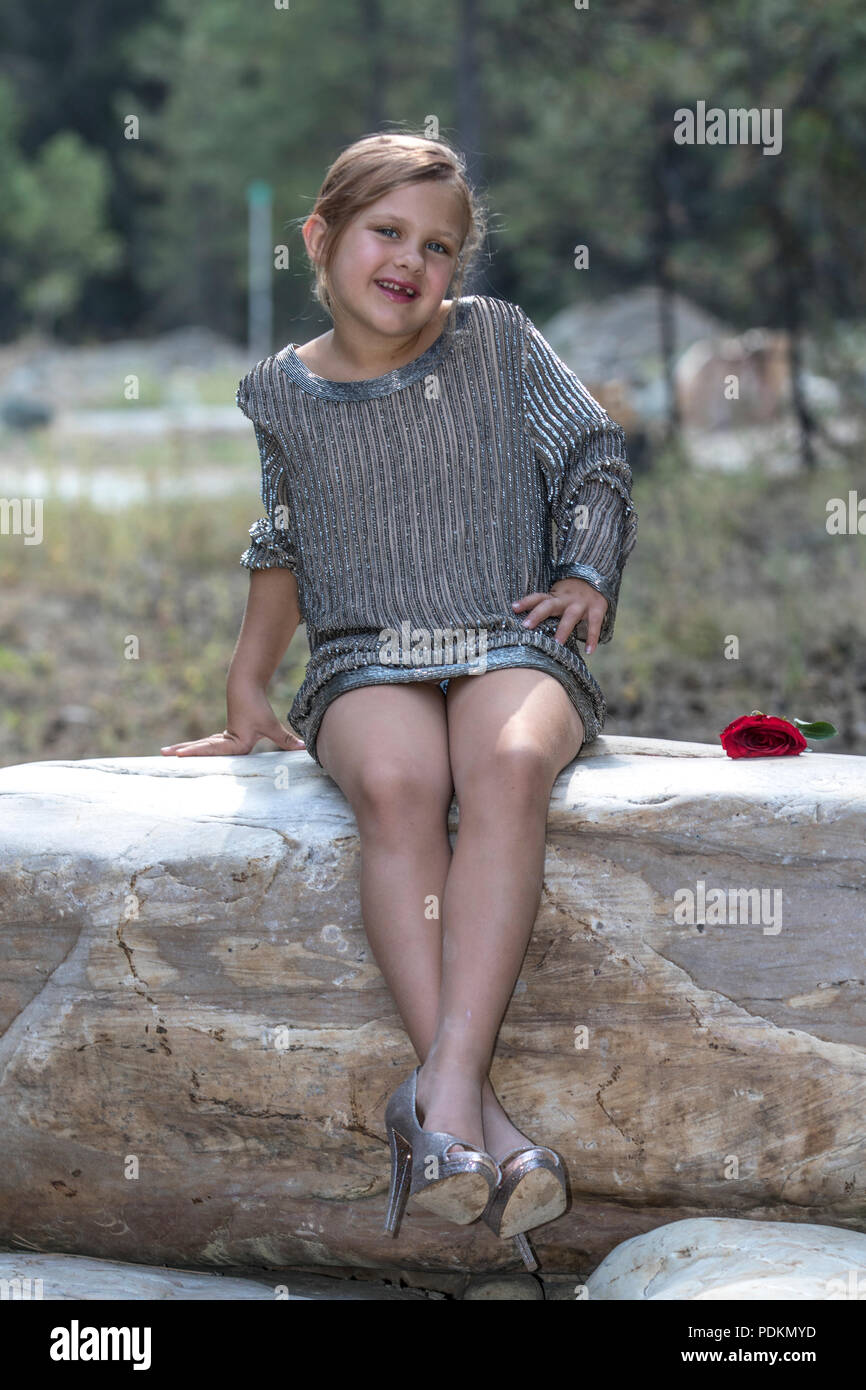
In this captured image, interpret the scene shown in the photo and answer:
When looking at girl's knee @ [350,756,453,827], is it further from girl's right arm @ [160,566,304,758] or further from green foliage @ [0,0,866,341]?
green foliage @ [0,0,866,341]

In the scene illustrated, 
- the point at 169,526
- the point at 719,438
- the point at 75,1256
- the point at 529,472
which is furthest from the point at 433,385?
the point at 719,438

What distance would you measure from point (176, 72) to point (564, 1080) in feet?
88.7

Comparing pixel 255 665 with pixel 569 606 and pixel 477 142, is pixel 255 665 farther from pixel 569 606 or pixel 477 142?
pixel 477 142

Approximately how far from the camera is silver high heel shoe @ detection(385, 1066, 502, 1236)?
199 cm

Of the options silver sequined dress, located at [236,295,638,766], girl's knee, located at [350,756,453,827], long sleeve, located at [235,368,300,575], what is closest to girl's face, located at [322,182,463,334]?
silver sequined dress, located at [236,295,638,766]

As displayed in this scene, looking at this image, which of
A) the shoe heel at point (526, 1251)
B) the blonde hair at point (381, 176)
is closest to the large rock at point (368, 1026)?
the shoe heel at point (526, 1251)

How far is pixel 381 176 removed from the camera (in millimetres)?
2543

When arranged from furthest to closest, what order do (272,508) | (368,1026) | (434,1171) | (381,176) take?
(272,508) → (381,176) → (368,1026) → (434,1171)

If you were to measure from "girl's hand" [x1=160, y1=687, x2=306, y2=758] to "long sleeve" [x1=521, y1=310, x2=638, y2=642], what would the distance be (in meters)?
0.58

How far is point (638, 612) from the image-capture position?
614cm

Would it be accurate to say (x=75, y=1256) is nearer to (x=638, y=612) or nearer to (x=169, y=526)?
(x=638, y=612)

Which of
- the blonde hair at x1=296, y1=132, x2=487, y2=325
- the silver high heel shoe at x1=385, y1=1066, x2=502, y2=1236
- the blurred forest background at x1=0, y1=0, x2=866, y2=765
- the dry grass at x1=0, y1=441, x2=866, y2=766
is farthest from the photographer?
the blurred forest background at x1=0, y1=0, x2=866, y2=765

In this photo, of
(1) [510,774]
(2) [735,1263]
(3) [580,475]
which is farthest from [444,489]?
(2) [735,1263]

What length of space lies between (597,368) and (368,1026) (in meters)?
10.1
